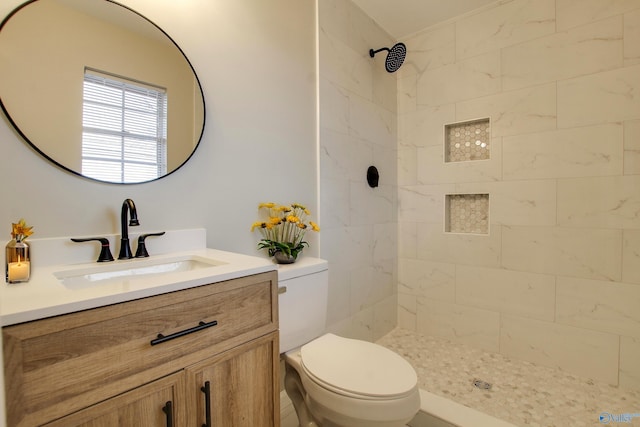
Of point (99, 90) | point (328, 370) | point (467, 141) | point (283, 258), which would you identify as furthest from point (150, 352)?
point (467, 141)

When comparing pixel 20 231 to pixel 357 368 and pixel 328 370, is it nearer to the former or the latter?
pixel 328 370

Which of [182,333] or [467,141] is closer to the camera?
[182,333]

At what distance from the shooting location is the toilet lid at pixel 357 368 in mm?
1104

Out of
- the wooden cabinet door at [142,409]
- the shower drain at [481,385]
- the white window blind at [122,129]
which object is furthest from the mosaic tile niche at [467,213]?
the wooden cabinet door at [142,409]

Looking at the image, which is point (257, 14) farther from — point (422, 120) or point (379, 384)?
point (379, 384)

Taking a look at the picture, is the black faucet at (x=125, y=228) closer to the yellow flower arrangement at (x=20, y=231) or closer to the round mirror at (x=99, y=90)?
the round mirror at (x=99, y=90)

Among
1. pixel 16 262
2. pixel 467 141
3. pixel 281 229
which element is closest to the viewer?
pixel 16 262

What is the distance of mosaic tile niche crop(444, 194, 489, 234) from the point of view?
2.36 meters

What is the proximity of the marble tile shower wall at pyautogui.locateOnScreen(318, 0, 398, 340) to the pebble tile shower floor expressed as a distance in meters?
0.54

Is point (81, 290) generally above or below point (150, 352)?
above

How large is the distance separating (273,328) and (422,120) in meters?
2.22

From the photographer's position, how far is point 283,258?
5.06ft

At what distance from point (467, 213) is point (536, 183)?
50 cm

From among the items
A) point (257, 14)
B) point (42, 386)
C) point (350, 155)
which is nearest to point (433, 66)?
point (350, 155)
